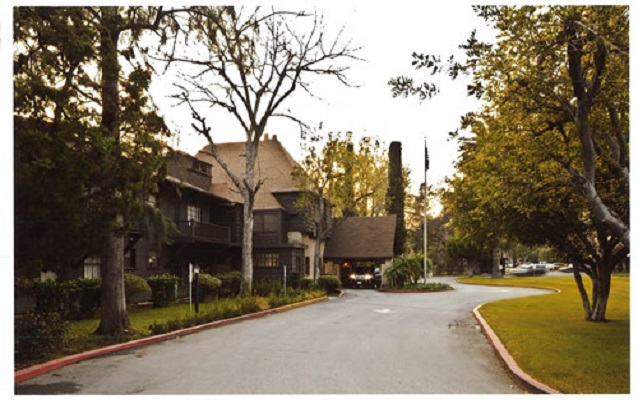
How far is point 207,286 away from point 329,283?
10779mm

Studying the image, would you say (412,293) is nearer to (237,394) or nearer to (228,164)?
(228,164)

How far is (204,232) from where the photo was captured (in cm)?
1825

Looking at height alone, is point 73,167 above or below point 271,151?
below

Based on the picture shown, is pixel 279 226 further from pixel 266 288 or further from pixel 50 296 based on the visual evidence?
pixel 50 296

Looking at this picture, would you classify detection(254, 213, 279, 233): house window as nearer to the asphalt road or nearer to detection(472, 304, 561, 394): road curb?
the asphalt road

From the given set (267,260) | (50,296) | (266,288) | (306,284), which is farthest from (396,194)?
(50,296)

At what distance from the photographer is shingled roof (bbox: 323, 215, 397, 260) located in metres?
35.8

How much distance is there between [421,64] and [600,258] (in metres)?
8.32

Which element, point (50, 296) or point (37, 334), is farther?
point (50, 296)

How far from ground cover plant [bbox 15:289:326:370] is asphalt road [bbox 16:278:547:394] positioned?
0.52 meters

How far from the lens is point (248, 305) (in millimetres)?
16688

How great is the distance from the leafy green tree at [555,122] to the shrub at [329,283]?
14.9m

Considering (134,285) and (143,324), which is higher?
(134,285)

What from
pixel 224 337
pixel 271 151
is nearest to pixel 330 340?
pixel 224 337
